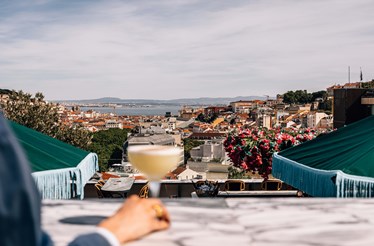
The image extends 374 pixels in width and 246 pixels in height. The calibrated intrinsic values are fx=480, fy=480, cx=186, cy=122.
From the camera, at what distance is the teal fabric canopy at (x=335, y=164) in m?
2.57

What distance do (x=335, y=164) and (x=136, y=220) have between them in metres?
2.14

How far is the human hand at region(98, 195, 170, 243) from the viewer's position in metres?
0.86

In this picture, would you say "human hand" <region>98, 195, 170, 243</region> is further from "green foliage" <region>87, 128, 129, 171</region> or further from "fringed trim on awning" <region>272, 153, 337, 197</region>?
"green foliage" <region>87, 128, 129, 171</region>

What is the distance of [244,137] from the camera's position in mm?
5984

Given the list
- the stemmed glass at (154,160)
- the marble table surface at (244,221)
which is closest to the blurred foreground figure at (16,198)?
the marble table surface at (244,221)

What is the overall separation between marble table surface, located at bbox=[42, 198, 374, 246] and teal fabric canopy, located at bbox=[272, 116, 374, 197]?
1342 mm

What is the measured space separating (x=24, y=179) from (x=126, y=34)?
31534 mm

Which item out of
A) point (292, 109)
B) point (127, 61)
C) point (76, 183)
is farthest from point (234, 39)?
point (292, 109)

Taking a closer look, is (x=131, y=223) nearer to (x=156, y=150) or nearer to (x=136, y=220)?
(x=136, y=220)

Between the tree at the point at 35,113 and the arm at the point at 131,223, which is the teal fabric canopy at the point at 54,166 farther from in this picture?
the tree at the point at 35,113

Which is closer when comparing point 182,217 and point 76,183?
point 182,217

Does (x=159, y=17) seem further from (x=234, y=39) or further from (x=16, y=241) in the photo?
(x=16, y=241)

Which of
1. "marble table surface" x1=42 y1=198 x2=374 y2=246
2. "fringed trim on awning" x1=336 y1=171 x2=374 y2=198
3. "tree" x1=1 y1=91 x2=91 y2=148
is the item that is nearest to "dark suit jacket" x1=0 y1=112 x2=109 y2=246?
"marble table surface" x1=42 y1=198 x2=374 y2=246

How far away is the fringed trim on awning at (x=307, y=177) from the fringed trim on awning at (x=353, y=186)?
0.04 m
